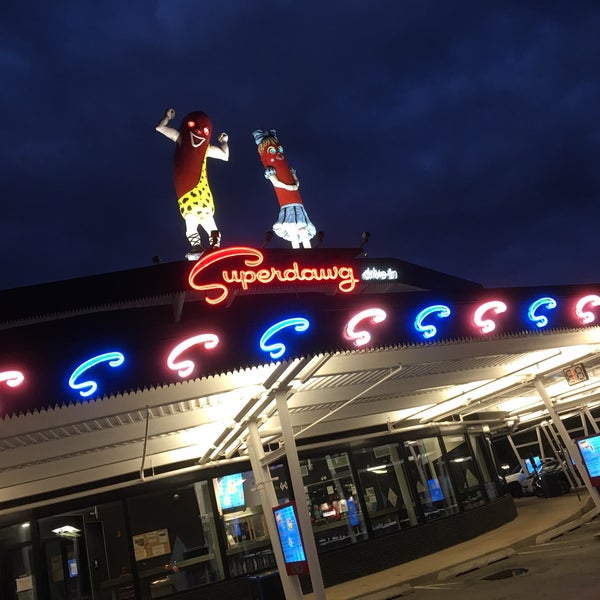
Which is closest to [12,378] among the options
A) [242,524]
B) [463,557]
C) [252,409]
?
[252,409]

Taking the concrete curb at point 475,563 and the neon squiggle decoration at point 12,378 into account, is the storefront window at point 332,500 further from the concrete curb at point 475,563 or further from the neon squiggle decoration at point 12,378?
the neon squiggle decoration at point 12,378

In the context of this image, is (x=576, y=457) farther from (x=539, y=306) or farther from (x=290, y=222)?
(x=290, y=222)

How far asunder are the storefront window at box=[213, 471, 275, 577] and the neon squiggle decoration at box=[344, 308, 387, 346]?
25.9ft

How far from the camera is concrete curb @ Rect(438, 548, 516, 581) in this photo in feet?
37.3

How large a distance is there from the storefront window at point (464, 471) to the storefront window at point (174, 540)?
753cm

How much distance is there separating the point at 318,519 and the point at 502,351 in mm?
6814

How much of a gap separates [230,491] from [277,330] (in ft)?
26.9

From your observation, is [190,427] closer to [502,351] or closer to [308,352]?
[308,352]

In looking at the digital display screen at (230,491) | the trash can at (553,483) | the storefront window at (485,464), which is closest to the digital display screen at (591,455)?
the storefront window at (485,464)

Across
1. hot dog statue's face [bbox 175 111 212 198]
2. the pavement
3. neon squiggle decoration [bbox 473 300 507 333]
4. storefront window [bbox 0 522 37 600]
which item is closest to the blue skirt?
hot dog statue's face [bbox 175 111 212 198]

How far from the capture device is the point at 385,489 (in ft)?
49.5

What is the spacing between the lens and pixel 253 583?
1033cm

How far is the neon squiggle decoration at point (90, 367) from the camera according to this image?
18.7 feet

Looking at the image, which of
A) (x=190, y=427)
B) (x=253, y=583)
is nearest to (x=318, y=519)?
(x=253, y=583)
